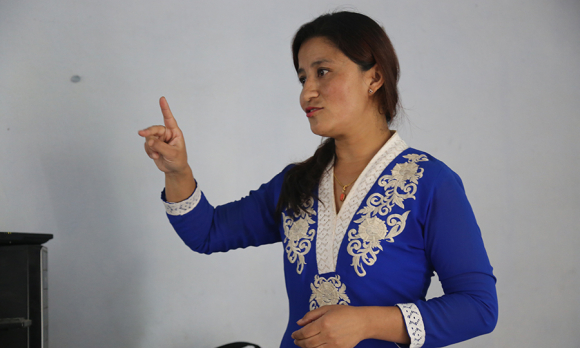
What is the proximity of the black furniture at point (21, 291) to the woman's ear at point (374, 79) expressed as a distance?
88 centimetres

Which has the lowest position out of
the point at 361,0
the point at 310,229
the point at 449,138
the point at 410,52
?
the point at 310,229

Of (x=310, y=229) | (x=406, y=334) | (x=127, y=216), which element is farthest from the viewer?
(x=127, y=216)

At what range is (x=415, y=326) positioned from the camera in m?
0.87

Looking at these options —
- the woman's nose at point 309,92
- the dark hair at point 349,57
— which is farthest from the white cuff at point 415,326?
the woman's nose at point 309,92

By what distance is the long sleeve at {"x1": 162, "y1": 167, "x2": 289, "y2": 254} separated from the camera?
46.2 inches

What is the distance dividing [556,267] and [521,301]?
0.29 metres

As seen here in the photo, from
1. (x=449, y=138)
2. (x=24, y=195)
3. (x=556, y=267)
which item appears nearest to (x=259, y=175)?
(x=24, y=195)

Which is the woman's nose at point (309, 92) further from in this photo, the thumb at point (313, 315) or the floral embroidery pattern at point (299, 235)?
the thumb at point (313, 315)

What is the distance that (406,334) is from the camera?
0.87 metres

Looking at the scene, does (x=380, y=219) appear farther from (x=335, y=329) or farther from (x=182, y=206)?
(x=182, y=206)

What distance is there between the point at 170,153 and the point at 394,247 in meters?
0.55

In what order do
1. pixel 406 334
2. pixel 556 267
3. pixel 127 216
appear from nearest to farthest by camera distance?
pixel 406 334 < pixel 127 216 < pixel 556 267

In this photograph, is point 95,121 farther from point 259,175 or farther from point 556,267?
point 556,267

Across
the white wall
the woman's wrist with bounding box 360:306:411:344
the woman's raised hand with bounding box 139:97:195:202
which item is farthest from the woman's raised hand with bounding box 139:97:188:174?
the white wall
